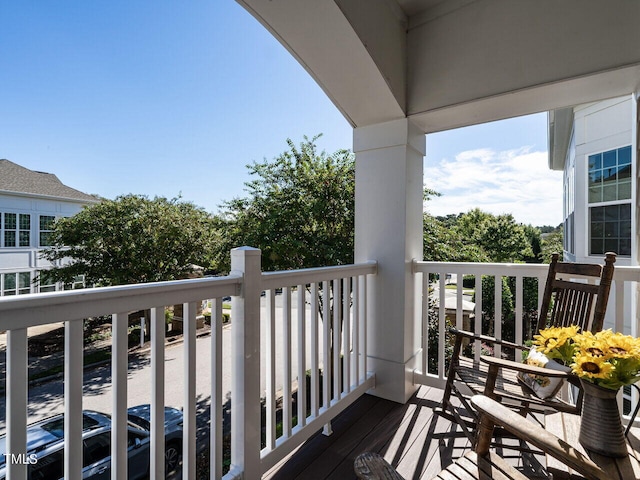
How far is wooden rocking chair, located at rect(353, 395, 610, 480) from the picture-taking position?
635mm

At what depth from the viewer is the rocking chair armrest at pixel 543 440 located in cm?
80

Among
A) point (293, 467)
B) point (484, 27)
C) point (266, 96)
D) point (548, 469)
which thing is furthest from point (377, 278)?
point (266, 96)

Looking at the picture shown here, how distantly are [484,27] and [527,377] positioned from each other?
2.29 m

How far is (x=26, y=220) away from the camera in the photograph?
7.38m

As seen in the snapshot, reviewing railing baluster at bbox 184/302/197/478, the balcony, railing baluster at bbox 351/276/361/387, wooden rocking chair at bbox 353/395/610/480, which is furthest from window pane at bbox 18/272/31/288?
wooden rocking chair at bbox 353/395/610/480

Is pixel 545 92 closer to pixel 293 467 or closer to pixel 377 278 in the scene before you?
pixel 377 278

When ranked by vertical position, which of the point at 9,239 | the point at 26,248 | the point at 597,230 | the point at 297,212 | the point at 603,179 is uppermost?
the point at 603,179

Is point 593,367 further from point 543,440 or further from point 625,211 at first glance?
point 625,211

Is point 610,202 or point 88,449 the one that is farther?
point 610,202

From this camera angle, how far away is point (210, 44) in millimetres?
5727

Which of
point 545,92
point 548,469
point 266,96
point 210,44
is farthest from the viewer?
point 266,96

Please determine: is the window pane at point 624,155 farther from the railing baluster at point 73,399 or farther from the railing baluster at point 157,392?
the railing baluster at point 73,399

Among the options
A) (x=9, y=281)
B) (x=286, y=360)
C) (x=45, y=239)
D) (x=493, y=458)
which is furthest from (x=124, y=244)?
(x=493, y=458)

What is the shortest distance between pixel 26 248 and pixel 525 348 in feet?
32.1
